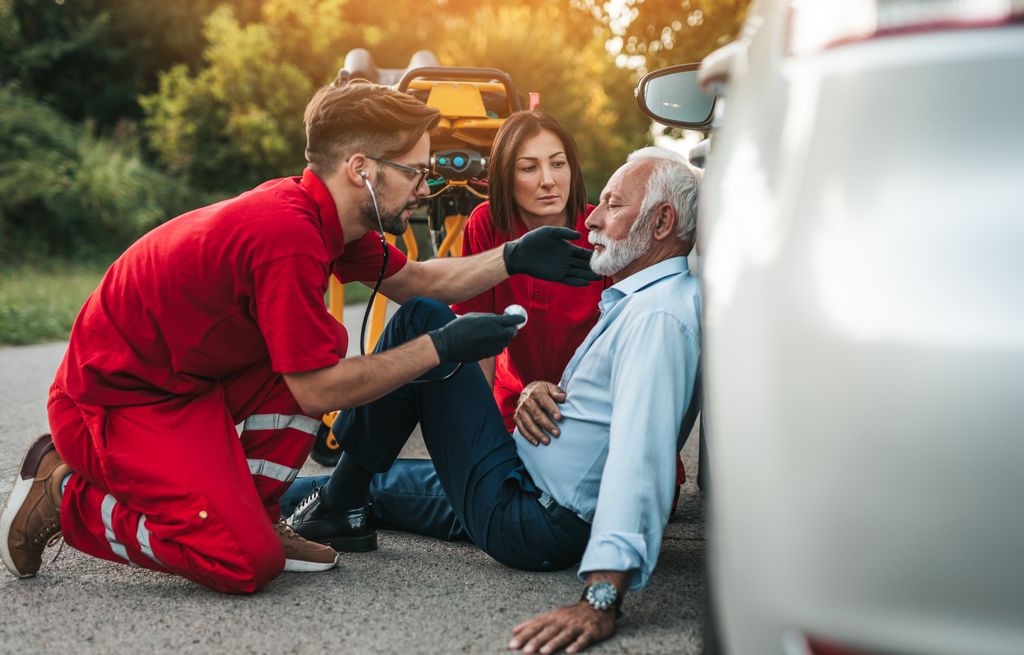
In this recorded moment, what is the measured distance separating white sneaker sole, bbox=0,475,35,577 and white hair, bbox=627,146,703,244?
1.80 metres

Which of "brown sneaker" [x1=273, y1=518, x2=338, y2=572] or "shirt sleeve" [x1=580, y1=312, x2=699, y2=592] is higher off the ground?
"shirt sleeve" [x1=580, y1=312, x2=699, y2=592]

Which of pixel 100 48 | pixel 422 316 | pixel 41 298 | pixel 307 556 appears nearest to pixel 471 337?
pixel 422 316

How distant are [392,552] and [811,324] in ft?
6.71

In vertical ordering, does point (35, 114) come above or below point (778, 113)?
above

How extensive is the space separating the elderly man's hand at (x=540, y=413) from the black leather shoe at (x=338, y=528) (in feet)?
2.18

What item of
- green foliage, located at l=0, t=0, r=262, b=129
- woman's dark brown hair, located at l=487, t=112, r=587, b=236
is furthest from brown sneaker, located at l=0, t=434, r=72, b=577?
green foliage, located at l=0, t=0, r=262, b=129

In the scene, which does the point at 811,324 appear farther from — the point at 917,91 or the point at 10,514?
the point at 10,514

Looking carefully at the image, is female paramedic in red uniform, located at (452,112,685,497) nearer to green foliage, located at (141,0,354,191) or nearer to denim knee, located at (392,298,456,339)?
denim knee, located at (392,298,456,339)

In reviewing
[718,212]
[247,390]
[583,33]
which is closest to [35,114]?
[583,33]

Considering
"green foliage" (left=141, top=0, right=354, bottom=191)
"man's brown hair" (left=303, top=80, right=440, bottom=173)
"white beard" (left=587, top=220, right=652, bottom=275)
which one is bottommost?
"white beard" (left=587, top=220, right=652, bottom=275)

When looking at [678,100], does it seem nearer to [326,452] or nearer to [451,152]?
[451,152]

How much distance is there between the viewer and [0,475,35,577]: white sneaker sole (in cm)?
265

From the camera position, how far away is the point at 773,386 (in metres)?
1.21

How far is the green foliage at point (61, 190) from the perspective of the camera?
52.0ft
